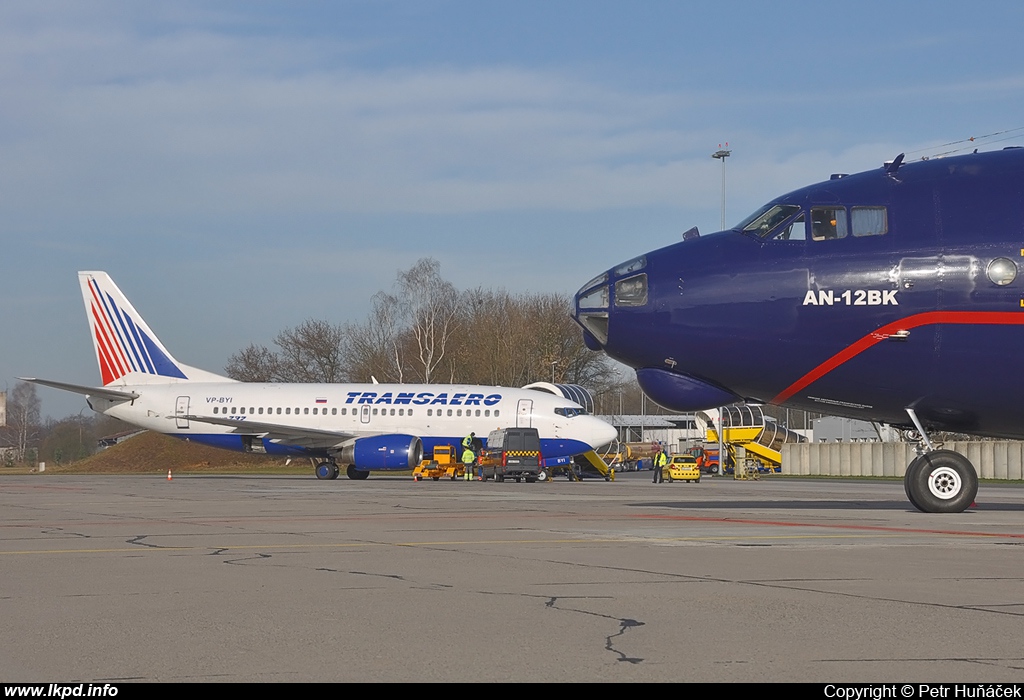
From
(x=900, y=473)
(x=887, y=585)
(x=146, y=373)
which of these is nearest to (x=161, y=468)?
(x=146, y=373)

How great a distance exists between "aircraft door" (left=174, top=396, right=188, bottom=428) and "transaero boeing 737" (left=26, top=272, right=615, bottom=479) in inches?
1.7

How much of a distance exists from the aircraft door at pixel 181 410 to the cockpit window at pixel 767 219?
36550 mm

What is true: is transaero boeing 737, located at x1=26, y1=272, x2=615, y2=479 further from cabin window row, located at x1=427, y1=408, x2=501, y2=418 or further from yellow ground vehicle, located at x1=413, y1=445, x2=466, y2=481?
yellow ground vehicle, located at x1=413, y1=445, x2=466, y2=481

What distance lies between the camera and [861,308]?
15766 mm

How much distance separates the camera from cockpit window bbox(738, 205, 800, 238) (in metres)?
16.5

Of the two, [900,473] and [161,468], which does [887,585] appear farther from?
[161,468]

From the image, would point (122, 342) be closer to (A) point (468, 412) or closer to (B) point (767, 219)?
(A) point (468, 412)

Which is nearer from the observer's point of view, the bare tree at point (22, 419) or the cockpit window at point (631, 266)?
the cockpit window at point (631, 266)

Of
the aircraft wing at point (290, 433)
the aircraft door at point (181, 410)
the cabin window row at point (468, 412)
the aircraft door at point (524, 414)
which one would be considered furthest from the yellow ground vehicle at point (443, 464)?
the aircraft door at point (181, 410)

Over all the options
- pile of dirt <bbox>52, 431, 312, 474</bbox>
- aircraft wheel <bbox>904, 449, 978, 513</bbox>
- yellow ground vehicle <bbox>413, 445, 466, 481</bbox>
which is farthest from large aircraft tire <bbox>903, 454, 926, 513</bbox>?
pile of dirt <bbox>52, 431, 312, 474</bbox>

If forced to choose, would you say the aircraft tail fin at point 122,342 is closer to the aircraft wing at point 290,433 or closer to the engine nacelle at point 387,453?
the aircraft wing at point 290,433

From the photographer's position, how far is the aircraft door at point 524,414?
44203 mm

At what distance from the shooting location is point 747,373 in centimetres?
1636

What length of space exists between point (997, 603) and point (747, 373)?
882 centimetres
